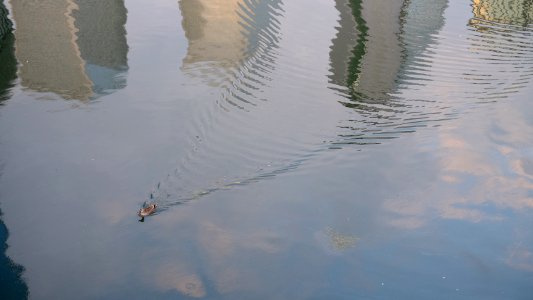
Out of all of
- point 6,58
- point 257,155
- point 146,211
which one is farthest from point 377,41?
point 6,58

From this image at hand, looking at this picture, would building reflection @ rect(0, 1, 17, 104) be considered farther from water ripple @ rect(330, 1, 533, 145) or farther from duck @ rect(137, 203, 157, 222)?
water ripple @ rect(330, 1, 533, 145)

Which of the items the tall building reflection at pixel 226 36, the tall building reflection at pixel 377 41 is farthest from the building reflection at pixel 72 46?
the tall building reflection at pixel 377 41

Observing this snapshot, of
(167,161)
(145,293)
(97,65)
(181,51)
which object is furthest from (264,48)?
(145,293)

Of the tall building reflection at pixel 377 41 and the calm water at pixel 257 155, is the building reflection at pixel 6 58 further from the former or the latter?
the tall building reflection at pixel 377 41

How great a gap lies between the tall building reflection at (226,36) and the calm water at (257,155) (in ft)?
0.08

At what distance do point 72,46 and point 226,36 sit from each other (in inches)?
56.0

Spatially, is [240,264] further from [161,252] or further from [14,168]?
[14,168]

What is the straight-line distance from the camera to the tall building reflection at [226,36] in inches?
193

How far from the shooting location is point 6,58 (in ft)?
16.1

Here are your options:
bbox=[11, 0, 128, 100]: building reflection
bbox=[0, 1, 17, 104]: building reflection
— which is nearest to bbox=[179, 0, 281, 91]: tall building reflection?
bbox=[11, 0, 128, 100]: building reflection

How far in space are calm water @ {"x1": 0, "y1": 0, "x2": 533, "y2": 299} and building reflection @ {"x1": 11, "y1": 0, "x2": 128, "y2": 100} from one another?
0.07 ft

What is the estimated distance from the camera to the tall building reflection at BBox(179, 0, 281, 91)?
4914 mm

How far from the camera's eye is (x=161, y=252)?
320 centimetres

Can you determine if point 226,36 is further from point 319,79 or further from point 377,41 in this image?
point 377,41
